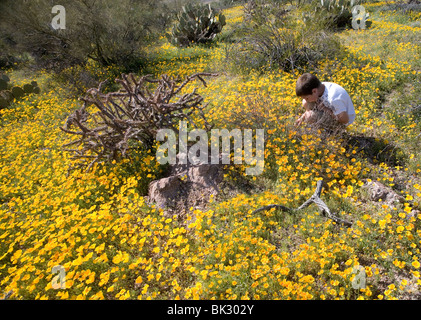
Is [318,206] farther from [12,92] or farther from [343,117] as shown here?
[12,92]

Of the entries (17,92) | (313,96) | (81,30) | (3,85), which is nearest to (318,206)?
(313,96)

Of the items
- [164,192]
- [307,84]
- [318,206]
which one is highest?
[307,84]

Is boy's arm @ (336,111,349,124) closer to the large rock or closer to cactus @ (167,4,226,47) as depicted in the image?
the large rock

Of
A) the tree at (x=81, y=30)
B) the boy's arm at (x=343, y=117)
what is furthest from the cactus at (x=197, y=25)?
the boy's arm at (x=343, y=117)

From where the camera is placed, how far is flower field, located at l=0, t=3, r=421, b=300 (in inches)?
92.3

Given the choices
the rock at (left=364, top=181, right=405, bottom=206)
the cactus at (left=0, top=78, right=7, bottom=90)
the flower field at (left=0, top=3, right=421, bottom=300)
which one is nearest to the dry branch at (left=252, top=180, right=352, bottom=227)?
the flower field at (left=0, top=3, right=421, bottom=300)

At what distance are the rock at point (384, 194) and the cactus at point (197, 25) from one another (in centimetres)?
1025

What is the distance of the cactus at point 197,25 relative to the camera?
11.1 meters

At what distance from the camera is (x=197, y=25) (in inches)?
436

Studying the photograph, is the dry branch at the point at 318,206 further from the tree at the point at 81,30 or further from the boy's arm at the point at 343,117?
the tree at the point at 81,30

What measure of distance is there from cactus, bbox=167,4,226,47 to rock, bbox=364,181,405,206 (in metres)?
10.2

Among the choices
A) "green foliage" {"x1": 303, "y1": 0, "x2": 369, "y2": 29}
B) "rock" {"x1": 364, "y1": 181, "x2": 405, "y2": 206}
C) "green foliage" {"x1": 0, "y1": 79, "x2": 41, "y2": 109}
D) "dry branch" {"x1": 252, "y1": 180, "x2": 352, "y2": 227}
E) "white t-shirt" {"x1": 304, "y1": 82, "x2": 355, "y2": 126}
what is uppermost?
"green foliage" {"x1": 303, "y1": 0, "x2": 369, "y2": 29}

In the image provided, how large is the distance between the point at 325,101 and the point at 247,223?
2.38m
